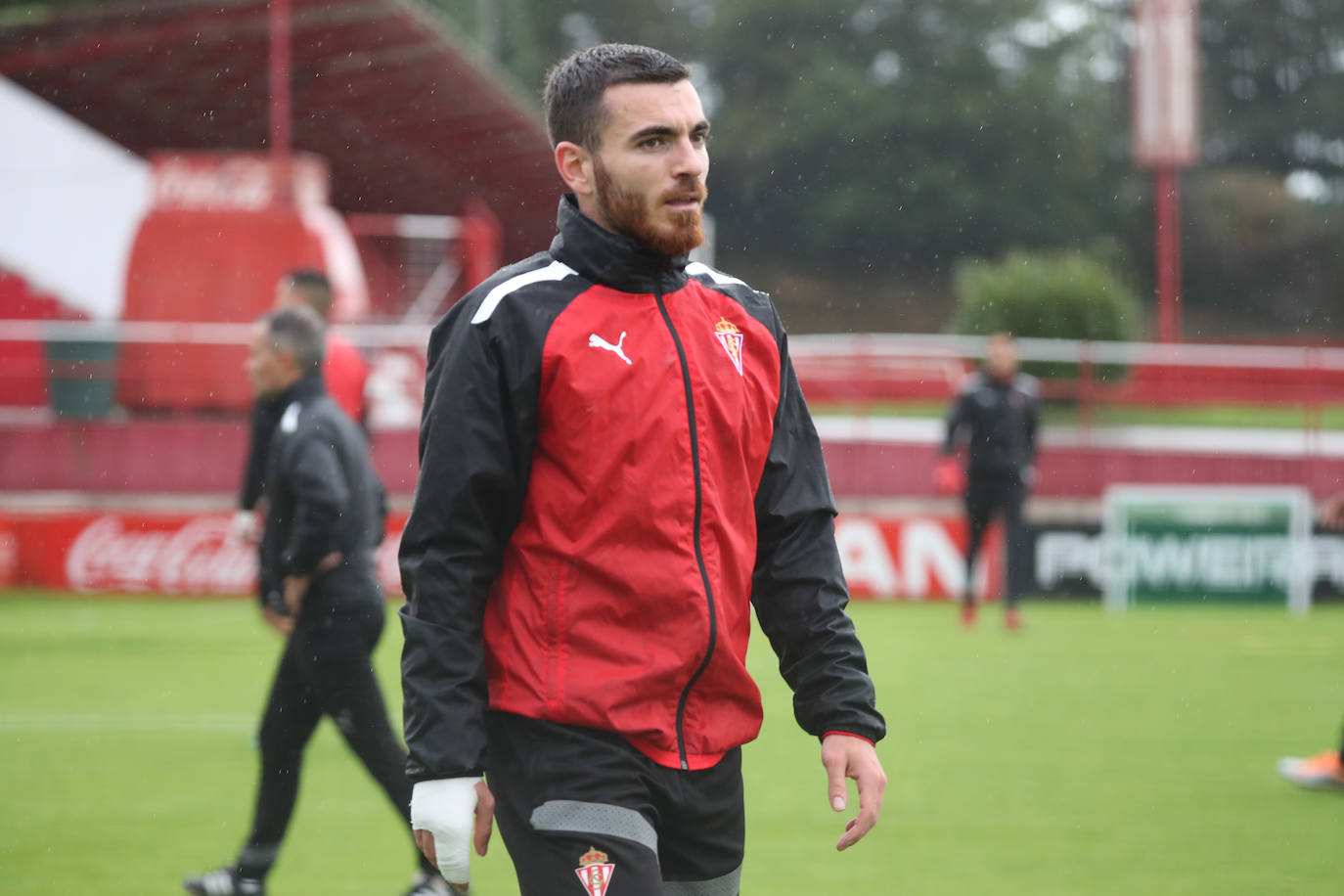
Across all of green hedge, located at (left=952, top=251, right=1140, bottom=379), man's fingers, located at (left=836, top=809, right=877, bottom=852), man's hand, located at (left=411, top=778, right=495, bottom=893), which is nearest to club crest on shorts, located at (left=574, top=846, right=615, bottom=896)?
man's hand, located at (left=411, top=778, right=495, bottom=893)

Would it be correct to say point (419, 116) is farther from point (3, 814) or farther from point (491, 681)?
point (491, 681)

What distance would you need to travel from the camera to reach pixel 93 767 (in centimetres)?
704

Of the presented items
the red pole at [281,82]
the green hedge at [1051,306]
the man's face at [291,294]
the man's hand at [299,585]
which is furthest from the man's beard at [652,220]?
the green hedge at [1051,306]

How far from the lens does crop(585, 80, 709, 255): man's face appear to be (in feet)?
8.71

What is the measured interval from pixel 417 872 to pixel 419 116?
2146 centimetres

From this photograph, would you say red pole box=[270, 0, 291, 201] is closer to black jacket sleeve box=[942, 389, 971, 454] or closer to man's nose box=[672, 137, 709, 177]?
black jacket sleeve box=[942, 389, 971, 454]

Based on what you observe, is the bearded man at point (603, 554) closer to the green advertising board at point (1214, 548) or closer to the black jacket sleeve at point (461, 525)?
the black jacket sleeve at point (461, 525)

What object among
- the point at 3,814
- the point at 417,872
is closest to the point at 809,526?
the point at 417,872

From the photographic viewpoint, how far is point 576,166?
272 cm

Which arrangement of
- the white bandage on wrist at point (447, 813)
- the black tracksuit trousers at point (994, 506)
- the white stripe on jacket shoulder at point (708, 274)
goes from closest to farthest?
the white bandage on wrist at point (447, 813) < the white stripe on jacket shoulder at point (708, 274) < the black tracksuit trousers at point (994, 506)

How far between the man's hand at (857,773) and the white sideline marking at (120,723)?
596 centimetres

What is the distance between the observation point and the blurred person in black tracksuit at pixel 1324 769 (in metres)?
6.48

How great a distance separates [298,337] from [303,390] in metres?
0.17

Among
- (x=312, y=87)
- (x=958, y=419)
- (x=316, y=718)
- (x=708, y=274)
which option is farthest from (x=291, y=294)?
(x=312, y=87)
